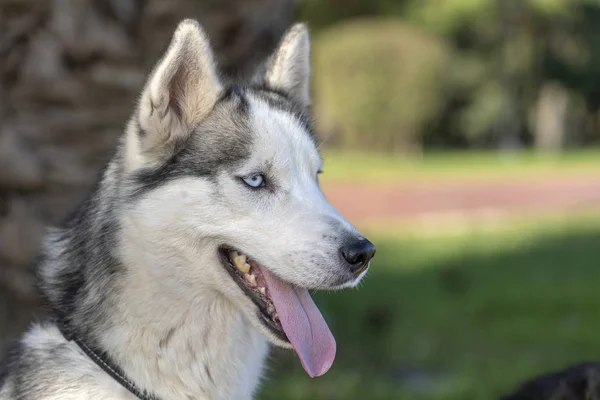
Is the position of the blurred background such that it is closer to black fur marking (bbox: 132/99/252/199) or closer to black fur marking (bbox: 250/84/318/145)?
black fur marking (bbox: 250/84/318/145)

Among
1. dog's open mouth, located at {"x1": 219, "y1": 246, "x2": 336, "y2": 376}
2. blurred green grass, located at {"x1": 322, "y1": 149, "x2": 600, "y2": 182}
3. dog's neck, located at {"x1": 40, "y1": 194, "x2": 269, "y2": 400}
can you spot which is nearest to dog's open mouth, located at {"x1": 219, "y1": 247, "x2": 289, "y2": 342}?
dog's open mouth, located at {"x1": 219, "y1": 246, "x2": 336, "y2": 376}

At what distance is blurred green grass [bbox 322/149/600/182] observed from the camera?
19.0 meters

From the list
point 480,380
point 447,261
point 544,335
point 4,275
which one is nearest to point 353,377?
point 480,380

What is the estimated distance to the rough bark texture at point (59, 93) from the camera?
18.6 ft

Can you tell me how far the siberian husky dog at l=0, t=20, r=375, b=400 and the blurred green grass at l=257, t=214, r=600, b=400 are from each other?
161 cm

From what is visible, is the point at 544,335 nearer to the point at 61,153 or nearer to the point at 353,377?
the point at 353,377

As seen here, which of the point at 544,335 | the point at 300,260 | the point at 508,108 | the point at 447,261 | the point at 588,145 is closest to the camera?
the point at 300,260

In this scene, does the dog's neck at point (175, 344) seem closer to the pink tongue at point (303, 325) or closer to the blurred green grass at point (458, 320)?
the pink tongue at point (303, 325)

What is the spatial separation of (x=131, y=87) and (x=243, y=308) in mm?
3319

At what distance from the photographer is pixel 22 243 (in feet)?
18.9

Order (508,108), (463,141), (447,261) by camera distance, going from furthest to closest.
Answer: (463,141), (508,108), (447,261)

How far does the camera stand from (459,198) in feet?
51.4

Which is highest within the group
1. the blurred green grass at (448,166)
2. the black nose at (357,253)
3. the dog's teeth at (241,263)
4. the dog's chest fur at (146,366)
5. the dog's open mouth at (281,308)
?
the black nose at (357,253)

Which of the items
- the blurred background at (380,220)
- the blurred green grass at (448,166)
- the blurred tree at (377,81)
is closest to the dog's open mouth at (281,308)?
the blurred background at (380,220)
